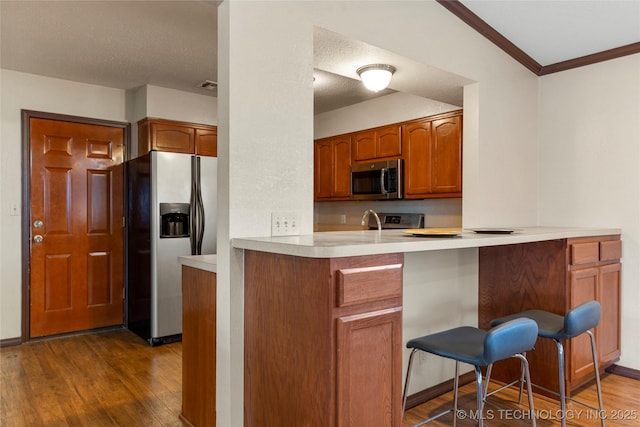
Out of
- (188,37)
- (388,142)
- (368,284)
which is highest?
(188,37)

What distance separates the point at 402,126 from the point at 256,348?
2705mm

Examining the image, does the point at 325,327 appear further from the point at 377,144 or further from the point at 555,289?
the point at 377,144

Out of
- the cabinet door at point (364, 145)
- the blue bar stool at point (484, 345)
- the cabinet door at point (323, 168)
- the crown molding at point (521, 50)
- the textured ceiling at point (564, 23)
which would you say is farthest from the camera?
the cabinet door at point (323, 168)

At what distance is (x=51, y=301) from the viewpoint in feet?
12.2

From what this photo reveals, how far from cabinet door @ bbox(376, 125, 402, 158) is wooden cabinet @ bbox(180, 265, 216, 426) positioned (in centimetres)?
237

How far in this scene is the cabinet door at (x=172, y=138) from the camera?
3.91 metres

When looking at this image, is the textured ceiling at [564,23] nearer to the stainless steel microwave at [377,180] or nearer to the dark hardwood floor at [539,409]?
the stainless steel microwave at [377,180]

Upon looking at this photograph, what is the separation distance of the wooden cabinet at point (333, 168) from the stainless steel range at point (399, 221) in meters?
0.42

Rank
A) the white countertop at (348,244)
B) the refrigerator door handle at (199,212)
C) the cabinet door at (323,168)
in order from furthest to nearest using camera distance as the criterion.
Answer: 1. the cabinet door at (323,168)
2. the refrigerator door handle at (199,212)
3. the white countertop at (348,244)

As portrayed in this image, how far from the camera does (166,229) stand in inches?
142

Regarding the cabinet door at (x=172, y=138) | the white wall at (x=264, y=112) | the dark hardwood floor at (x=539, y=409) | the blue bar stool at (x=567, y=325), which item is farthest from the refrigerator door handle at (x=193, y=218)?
the blue bar stool at (x=567, y=325)

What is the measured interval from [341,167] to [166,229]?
1912 mm

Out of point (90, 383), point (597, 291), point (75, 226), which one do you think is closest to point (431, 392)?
point (597, 291)

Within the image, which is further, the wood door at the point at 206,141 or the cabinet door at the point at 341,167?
the cabinet door at the point at 341,167
